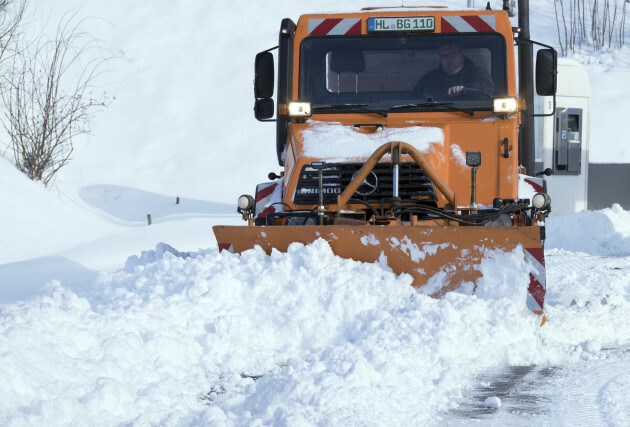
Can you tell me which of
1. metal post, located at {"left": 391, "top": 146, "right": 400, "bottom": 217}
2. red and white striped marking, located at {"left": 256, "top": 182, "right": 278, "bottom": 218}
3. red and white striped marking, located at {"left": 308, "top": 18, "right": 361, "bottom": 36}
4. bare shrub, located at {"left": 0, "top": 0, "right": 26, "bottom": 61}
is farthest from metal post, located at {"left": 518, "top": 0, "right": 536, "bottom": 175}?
bare shrub, located at {"left": 0, "top": 0, "right": 26, "bottom": 61}

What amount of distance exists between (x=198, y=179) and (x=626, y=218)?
39.9ft

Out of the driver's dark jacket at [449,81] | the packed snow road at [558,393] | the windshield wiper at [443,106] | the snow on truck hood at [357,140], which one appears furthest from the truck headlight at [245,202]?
the packed snow road at [558,393]

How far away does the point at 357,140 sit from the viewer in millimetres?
6805

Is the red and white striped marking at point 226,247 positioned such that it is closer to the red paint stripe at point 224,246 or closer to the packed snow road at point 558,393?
the red paint stripe at point 224,246

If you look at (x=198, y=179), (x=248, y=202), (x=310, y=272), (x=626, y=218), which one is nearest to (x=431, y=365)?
(x=310, y=272)

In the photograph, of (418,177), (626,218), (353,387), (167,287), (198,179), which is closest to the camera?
(353,387)

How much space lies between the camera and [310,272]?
562 centimetres

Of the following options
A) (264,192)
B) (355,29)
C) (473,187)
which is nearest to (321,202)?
(473,187)

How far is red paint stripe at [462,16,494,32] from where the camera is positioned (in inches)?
285

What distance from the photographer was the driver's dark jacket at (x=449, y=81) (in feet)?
23.3

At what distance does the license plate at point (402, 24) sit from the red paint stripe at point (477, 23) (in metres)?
0.29

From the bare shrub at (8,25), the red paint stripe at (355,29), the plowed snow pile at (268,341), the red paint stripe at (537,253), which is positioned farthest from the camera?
the bare shrub at (8,25)

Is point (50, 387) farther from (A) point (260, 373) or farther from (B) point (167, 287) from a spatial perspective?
(B) point (167, 287)

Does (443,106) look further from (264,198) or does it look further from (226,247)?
(226,247)
